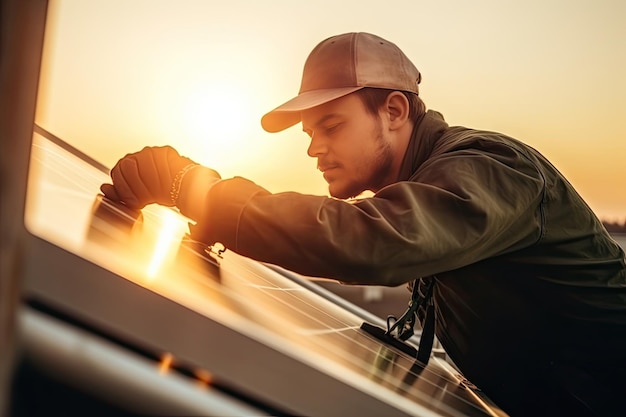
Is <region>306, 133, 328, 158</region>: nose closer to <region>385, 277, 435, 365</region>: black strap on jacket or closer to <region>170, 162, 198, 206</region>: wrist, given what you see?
<region>385, 277, 435, 365</region>: black strap on jacket

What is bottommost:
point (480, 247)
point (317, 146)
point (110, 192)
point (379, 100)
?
point (110, 192)

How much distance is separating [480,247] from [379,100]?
2.09 ft

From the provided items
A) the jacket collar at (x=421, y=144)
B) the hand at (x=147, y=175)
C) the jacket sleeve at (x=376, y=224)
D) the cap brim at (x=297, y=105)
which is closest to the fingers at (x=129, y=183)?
the hand at (x=147, y=175)

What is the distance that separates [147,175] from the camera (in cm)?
91

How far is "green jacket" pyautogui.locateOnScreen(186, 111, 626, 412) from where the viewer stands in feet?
2.34

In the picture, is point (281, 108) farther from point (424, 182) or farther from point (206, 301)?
point (206, 301)

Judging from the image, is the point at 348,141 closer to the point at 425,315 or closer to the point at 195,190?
the point at 425,315

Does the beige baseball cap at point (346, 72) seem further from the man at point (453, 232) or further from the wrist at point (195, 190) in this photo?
the wrist at point (195, 190)

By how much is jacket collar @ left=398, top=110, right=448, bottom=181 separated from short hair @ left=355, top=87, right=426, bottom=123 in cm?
10

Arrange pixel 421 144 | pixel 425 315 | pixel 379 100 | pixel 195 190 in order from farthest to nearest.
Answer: pixel 379 100, pixel 421 144, pixel 425 315, pixel 195 190

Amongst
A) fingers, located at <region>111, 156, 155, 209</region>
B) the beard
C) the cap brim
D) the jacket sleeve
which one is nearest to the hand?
fingers, located at <region>111, 156, 155, 209</region>

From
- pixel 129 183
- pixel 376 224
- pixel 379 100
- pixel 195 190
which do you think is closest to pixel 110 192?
pixel 129 183

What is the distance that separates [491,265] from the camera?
3.20 ft

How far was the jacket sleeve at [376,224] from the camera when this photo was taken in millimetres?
705
